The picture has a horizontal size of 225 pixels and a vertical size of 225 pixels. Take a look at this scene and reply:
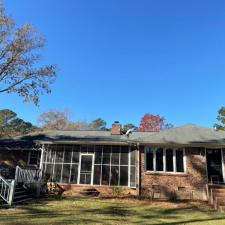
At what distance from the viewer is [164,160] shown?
16625 mm

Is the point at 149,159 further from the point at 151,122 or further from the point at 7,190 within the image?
the point at 151,122

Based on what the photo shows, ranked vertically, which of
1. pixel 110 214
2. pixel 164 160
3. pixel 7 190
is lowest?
pixel 110 214

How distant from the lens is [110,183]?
17.2m

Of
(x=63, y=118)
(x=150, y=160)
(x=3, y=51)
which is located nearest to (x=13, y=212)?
(x=150, y=160)

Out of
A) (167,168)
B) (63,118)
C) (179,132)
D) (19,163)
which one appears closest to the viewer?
(167,168)

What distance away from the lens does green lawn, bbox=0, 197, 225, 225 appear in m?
9.34

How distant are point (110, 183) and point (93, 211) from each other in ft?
19.5

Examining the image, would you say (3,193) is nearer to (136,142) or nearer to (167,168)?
(136,142)

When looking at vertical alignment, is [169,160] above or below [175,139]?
below

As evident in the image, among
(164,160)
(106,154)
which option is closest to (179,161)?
(164,160)

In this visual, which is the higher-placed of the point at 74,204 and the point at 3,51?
the point at 3,51

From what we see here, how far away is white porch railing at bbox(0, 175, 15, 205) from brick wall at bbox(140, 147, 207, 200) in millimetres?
7800

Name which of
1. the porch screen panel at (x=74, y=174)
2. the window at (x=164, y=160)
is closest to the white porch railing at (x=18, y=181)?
the porch screen panel at (x=74, y=174)

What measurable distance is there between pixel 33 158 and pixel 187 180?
442 inches
